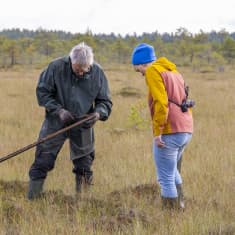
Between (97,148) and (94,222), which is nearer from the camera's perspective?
(94,222)

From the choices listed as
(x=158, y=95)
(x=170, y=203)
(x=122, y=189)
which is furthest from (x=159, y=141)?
(x=122, y=189)

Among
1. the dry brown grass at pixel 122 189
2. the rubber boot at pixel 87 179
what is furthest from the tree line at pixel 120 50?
the rubber boot at pixel 87 179

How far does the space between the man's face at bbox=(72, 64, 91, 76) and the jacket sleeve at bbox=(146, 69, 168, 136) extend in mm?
810

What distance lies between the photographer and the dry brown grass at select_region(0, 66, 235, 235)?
3.94 meters

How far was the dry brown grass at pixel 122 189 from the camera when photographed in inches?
155

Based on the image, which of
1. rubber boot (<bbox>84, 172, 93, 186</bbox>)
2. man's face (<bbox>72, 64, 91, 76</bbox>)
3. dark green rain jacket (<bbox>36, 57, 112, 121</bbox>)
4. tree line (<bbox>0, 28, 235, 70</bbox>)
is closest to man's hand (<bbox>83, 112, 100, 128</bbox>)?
dark green rain jacket (<bbox>36, 57, 112, 121</bbox>)

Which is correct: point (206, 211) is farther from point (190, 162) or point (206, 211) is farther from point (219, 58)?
point (219, 58)

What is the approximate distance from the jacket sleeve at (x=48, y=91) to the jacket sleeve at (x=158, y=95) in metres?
1.16

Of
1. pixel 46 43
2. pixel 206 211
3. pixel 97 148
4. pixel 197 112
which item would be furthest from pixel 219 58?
pixel 206 211

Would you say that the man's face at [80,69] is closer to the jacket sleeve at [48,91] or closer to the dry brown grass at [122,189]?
the jacket sleeve at [48,91]

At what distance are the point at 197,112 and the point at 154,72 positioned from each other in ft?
27.2

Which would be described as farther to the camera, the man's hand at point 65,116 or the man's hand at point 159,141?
the man's hand at point 65,116

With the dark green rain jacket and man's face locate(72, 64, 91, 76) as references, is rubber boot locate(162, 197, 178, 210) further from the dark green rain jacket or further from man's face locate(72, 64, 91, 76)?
man's face locate(72, 64, 91, 76)

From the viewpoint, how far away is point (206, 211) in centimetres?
435
